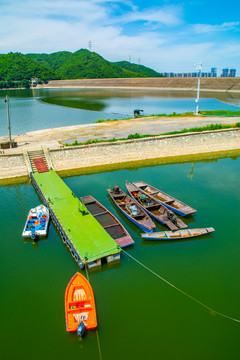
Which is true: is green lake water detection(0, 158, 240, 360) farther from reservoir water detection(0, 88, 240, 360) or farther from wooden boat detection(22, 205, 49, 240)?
wooden boat detection(22, 205, 49, 240)

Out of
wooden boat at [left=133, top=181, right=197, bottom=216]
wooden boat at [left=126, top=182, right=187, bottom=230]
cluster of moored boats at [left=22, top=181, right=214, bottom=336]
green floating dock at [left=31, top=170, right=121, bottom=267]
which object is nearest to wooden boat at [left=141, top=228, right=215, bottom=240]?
cluster of moored boats at [left=22, top=181, right=214, bottom=336]

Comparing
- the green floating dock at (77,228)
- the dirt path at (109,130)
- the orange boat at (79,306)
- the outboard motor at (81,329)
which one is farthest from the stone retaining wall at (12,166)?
the outboard motor at (81,329)

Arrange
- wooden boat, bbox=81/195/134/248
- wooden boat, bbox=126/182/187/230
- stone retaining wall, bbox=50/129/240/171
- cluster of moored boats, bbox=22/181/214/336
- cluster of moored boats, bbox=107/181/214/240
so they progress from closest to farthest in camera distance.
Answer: cluster of moored boats, bbox=22/181/214/336, wooden boat, bbox=81/195/134/248, cluster of moored boats, bbox=107/181/214/240, wooden boat, bbox=126/182/187/230, stone retaining wall, bbox=50/129/240/171

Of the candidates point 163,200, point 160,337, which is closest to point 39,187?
point 163,200

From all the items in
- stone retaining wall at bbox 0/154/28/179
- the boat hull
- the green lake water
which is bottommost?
the green lake water

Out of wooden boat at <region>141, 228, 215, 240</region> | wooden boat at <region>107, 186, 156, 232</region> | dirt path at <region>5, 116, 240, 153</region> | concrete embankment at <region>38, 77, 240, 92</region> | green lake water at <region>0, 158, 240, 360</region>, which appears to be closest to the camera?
green lake water at <region>0, 158, 240, 360</region>

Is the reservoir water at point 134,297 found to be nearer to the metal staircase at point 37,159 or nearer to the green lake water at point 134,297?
the green lake water at point 134,297

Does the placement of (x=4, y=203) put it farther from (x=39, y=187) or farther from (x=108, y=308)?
(x=108, y=308)
